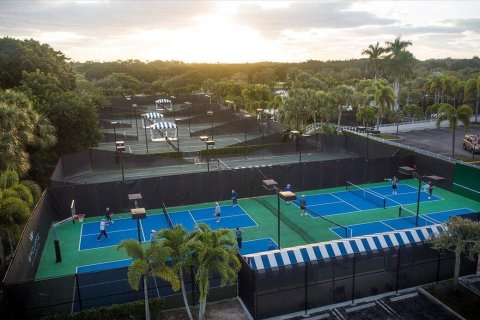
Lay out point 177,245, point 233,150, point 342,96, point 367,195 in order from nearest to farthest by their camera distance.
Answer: point 177,245 < point 367,195 < point 233,150 < point 342,96

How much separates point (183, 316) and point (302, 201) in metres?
15.3

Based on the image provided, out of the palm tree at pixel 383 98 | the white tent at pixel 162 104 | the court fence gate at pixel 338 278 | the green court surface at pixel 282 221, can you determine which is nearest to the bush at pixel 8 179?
the green court surface at pixel 282 221

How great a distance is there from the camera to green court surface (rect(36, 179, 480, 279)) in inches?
946

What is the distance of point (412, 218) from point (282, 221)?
8823 mm

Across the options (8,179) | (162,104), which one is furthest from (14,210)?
(162,104)

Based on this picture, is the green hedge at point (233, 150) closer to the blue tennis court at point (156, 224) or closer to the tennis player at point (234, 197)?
the tennis player at point (234, 197)

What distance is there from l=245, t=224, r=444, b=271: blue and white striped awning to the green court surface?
664 cm

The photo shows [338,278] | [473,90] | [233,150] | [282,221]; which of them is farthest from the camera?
[473,90]

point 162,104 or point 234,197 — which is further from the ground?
point 162,104

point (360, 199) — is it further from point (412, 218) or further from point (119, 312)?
point (119, 312)

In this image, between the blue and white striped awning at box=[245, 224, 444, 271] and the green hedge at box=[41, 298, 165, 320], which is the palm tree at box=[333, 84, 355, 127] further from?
the green hedge at box=[41, 298, 165, 320]

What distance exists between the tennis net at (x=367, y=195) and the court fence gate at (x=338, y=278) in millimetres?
12615

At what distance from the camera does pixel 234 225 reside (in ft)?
93.6

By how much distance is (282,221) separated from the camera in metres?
28.9
